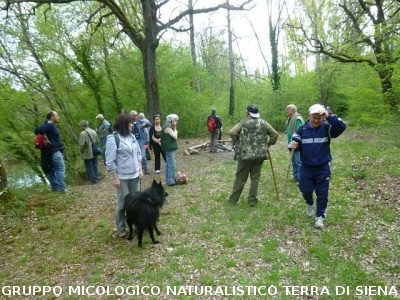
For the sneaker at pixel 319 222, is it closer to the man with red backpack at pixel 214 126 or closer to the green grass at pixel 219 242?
the green grass at pixel 219 242

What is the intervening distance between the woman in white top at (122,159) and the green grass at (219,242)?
38.1 inches

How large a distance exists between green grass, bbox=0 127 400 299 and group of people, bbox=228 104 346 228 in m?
0.63

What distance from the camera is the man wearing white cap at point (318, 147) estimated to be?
15.7 feet

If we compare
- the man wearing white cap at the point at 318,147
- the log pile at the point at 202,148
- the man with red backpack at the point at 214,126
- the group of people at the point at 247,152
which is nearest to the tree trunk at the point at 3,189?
the group of people at the point at 247,152

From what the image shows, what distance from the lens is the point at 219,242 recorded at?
5.00 meters

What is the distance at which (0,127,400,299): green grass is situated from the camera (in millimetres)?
3984

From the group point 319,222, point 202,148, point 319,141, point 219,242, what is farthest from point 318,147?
point 202,148

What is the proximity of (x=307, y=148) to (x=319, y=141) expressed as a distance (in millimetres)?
226

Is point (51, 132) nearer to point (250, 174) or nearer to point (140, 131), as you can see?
point (140, 131)

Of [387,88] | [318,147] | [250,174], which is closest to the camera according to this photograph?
[318,147]

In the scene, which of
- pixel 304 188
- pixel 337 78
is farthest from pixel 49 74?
pixel 337 78

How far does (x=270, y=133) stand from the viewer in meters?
5.96

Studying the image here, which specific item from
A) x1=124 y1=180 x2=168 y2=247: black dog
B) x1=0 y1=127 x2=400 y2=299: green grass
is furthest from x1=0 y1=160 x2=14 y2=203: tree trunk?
x1=124 y1=180 x2=168 y2=247: black dog

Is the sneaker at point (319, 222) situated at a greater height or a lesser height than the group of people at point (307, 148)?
lesser
